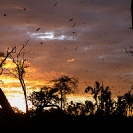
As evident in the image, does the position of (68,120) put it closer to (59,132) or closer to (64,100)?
(59,132)

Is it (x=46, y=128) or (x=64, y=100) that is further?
(x=64, y=100)

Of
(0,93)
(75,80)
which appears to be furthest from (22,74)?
(0,93)

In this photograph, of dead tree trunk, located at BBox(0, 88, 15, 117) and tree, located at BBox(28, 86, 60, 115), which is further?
tree, located at BBox(28, 86, 60, 115)

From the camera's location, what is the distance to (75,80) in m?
63.5

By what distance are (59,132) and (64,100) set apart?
55.3 meters

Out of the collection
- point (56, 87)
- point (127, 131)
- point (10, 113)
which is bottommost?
point (127, 131)

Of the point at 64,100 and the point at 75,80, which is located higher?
the point at 75,80

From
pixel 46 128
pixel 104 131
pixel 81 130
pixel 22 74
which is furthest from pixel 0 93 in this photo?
pixel 22 74

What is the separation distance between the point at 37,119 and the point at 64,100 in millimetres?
55512

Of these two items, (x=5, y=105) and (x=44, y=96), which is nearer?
(x=5, y=105)

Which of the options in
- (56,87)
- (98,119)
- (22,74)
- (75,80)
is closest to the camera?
(98,119)

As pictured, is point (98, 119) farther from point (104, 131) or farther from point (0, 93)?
point (0, 93)

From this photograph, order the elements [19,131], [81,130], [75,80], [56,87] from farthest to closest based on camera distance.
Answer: [56,87]
[75,80]
[81,130]
[19,131]

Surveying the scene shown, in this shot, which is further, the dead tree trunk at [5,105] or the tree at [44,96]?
the tree at [44,96]
